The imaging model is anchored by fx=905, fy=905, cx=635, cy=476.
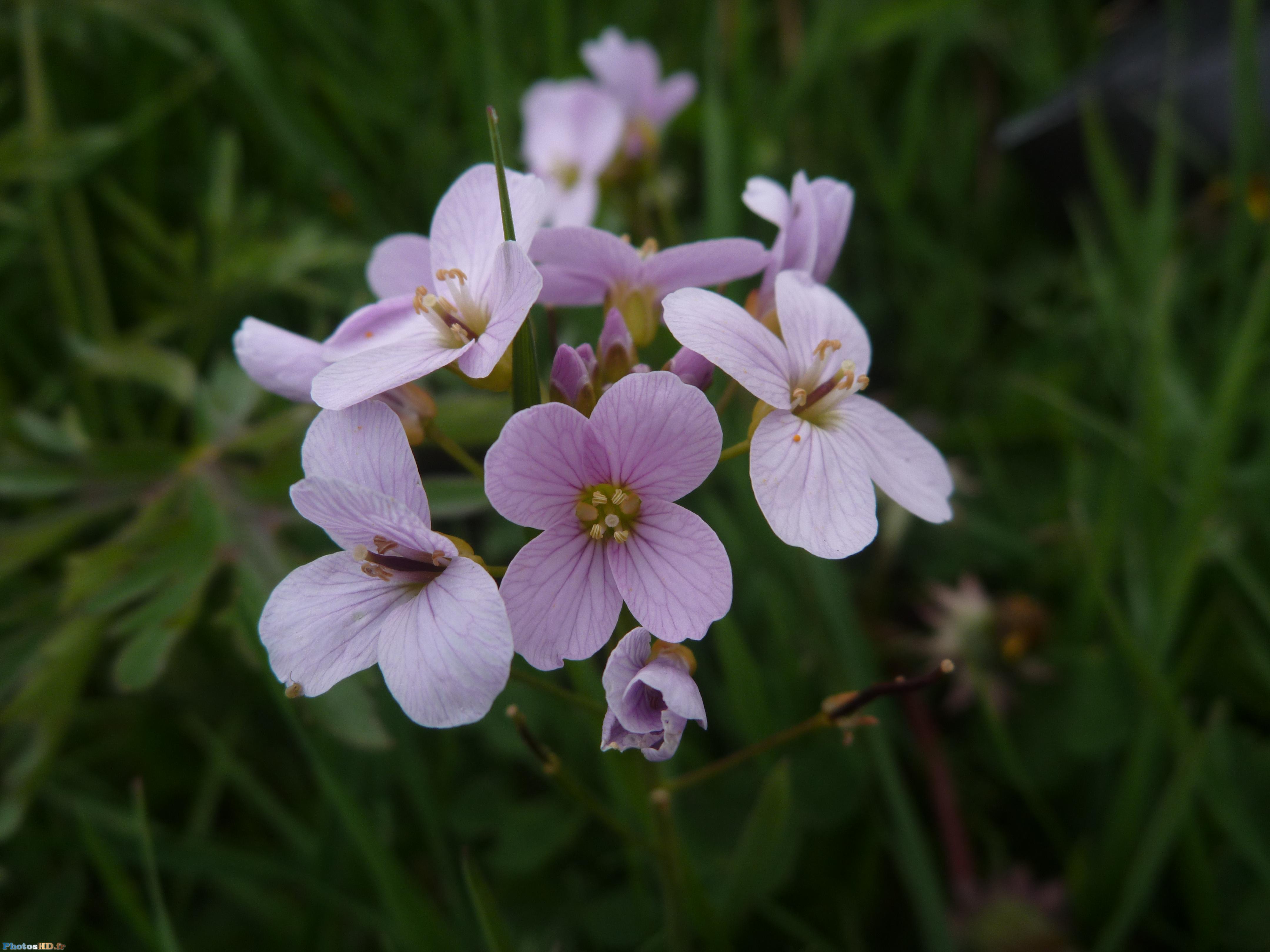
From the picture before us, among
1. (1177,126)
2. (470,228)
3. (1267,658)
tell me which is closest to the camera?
(470,228)

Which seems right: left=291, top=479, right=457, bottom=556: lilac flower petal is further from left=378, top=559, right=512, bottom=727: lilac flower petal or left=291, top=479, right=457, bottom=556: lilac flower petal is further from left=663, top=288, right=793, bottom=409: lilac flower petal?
left=663, top=288, right=793, bottom=409: lilac flower petal

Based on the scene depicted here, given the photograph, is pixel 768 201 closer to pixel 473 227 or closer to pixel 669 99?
pixel 473 227

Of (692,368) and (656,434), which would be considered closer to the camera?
(656,434)

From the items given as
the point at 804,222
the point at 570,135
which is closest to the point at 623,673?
the point at 804,222

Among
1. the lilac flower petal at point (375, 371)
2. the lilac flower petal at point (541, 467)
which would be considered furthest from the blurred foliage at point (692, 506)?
the lilac flower petal at point (375, 371)

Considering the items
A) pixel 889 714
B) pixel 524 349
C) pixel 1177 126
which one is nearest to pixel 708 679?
pixel 889 714

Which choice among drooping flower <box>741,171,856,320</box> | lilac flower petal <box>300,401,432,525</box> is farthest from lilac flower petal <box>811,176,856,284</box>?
lilac flower petal <box>300,401,432,525</box>

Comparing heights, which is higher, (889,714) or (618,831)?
(889,714)

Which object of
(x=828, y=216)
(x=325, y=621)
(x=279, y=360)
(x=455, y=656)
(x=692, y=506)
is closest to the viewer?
(x=455, y=656)

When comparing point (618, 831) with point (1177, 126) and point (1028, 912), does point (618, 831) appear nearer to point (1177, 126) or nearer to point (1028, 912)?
point (1028, 912)
